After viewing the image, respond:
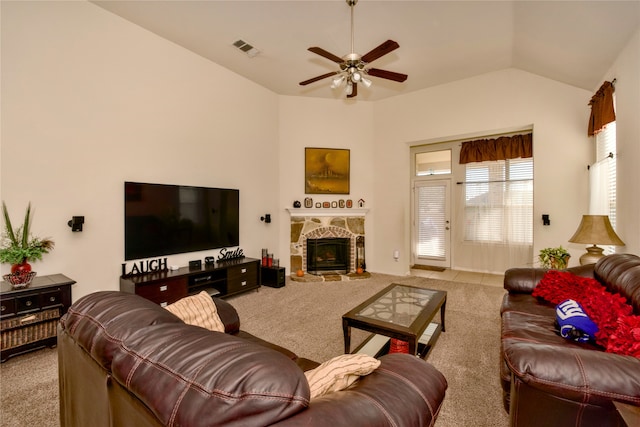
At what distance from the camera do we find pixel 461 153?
5730 millimetres

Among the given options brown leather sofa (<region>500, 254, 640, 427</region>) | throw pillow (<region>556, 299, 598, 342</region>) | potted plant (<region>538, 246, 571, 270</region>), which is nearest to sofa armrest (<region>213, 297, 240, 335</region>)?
brown leather sofa (<region>500, 254, 640, 427</region>)

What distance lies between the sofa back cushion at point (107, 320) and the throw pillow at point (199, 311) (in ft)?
1.29

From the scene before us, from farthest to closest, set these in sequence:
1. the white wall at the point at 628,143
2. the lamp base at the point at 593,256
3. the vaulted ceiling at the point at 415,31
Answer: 1. the lamp base at the point at 593,256
2. the vaulted ceiling at the point at 415,31
3. the white wall at the point at 628,143

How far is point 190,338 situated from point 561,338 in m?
2.10

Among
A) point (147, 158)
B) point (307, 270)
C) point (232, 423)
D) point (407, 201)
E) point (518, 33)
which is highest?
point (518, 33)

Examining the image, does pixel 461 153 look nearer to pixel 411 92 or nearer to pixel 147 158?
pixel 411 92

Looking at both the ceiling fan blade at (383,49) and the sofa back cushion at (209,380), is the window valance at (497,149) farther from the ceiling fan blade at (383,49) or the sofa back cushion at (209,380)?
the sofa back cushion at (209,380)

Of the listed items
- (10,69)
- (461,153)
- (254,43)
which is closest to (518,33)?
(461,153)

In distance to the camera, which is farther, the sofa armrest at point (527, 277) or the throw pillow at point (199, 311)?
the sofa armrest at point (527, 277)

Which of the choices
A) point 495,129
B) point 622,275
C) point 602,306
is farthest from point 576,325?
point 495,129

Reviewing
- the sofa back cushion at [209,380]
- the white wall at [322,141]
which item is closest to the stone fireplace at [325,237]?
the white wall at [322,141]

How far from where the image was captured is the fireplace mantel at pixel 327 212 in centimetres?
549

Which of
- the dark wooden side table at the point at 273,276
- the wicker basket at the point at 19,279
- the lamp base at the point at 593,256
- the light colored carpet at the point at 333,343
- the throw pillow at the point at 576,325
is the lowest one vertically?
the light colored carpet at the point at 333,343

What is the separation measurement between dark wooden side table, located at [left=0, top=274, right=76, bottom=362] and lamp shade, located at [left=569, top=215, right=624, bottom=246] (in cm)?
491
